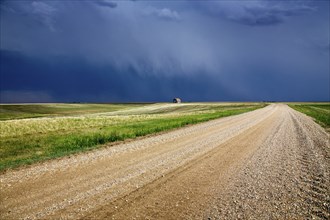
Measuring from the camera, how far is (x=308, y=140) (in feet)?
62.2

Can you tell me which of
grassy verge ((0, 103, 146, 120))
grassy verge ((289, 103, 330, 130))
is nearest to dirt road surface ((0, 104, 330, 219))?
grassy verge ((289, 103, 330, 130))

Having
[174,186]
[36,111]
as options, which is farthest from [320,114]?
[36,111]

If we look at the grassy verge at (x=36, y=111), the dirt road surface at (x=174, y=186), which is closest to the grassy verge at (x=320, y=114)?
the dirt road surface at (x=174, y=186)

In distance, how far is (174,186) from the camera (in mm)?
8961

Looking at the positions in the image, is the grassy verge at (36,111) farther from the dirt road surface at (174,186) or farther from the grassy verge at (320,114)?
the dirt road surface at (174,186)

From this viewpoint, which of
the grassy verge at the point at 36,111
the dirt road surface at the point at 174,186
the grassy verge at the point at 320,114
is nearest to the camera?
the dirt road surface at the point at 174,186

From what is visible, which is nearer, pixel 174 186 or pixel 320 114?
pixel 174 186

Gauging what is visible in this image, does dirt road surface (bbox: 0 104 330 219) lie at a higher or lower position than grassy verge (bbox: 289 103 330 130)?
higher

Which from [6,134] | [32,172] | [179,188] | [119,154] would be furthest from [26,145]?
[179,188]

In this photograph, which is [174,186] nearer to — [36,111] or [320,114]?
[320,114]

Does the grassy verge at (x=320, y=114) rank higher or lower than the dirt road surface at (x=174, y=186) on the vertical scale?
lower

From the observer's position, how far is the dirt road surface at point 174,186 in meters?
6.93

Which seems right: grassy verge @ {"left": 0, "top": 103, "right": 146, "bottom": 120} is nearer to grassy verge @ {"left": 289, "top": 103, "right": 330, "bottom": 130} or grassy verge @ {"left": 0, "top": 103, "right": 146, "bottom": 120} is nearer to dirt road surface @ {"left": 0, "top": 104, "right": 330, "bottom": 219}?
grassy verge @ {"left": 289, "top": 103, "right": 330, "bottom": 130}

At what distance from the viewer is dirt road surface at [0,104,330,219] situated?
273 inches
